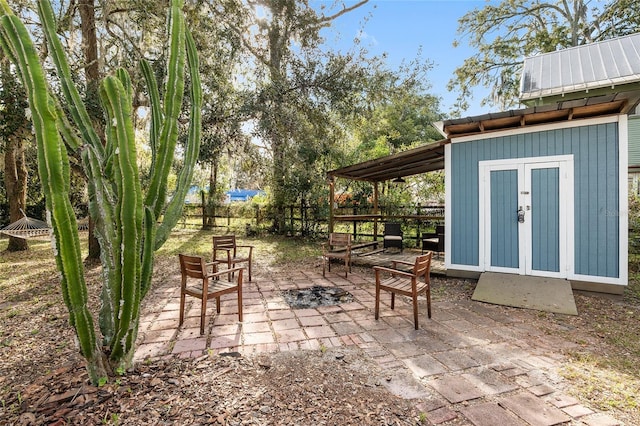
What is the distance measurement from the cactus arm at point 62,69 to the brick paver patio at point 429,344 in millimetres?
1993

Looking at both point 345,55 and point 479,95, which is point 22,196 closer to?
point 345,55

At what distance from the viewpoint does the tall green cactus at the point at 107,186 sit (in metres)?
1.94

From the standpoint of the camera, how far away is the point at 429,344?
9.88 feet

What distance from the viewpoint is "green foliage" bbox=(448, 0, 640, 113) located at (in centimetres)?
1139

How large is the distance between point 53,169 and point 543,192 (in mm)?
5947

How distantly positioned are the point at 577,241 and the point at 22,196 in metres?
12.3

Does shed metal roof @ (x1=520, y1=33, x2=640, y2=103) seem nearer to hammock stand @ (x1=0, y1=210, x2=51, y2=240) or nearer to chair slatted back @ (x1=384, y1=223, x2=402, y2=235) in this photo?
chair slatted back @ (x1=384, y1=223, x2=402, y2=235)

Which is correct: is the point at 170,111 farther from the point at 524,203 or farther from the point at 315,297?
the point at 524,203

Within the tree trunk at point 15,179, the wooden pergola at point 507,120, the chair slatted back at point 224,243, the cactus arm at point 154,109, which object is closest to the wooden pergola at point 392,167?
the wooden pergola at point 507,120

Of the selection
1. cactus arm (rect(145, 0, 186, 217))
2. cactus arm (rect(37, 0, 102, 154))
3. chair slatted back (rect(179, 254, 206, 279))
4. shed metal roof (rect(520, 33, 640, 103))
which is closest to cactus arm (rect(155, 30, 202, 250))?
cactus arm (rect(145, 0, 186, 217))

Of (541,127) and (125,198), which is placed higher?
(541,127)

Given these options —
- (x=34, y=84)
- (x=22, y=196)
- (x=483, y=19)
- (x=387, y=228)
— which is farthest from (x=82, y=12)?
(x=483, y=19)

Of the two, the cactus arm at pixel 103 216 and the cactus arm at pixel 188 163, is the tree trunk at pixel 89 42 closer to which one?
the cactus arm at pixel 188 163

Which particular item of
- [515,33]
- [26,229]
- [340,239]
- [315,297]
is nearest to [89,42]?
[26,229]
